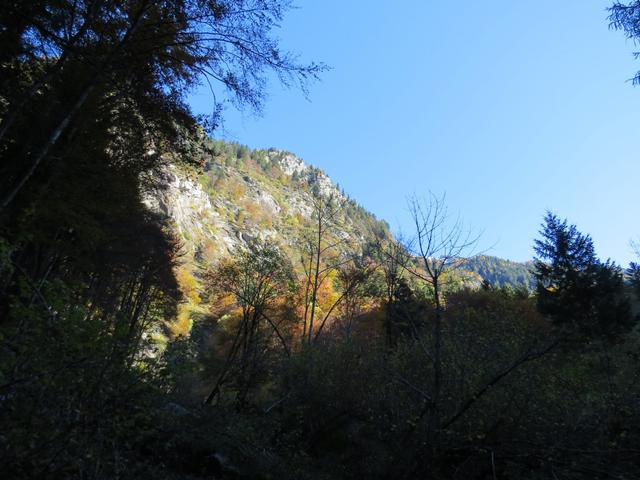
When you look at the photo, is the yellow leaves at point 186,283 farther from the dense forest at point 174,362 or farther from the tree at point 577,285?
the tree at point 577,285

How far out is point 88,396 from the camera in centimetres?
341

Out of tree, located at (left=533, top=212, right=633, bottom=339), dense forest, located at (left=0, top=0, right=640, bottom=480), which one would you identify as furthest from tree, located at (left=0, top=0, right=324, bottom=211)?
tree, located at (left=533, top=212, right=633, bottom=339)

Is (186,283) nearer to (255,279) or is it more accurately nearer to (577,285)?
(255,279)

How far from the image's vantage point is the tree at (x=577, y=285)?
25078 millimetres

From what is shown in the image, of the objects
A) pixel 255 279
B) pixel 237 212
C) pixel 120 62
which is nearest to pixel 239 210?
pixel 237 212

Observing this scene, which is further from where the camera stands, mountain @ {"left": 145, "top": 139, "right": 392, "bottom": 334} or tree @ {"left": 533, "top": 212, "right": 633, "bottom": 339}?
mountain @ {"left": 145, "top": 139, "right": 392, "bottom": 334}

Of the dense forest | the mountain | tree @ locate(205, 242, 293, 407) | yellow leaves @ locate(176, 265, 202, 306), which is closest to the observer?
the dense forest

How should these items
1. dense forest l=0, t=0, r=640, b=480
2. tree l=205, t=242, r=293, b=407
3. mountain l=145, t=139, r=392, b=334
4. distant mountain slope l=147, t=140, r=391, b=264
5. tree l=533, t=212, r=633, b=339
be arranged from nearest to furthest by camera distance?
dense forest l=0, t=0, r=640, b=480, tree l=205, t=242, r=293, b=407, tree l=533, t=212, r=633, b=339, mountain l=145, t=139, r=392, b=334, distant mountain slope l=147, t=140, r=391, b=264

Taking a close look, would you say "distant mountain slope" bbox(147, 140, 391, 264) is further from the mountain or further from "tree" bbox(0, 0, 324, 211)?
"tree" bbox(0, 0, 324, 211)

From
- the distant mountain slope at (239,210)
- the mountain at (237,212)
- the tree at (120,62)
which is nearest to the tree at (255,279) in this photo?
the tree at (120,62)

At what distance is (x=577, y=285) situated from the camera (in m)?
26.4

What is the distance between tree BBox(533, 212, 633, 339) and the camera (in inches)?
987

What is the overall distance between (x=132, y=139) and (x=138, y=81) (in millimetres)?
2701

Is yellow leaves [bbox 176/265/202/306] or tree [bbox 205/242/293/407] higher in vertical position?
yellow leaves [bbox 176/265/202/306]
